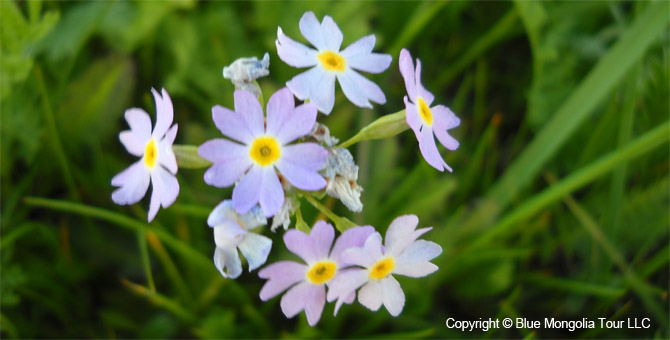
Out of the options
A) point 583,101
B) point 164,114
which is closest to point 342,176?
point 164,114

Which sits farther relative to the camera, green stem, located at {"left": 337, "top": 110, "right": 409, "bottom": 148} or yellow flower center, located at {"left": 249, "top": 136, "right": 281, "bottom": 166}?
green stem, located at {"left": 337, "top": 110, "right": 409, "bottom": 148}

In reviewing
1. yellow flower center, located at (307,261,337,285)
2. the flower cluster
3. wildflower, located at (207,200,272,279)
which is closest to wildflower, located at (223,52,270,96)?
the flower cluster

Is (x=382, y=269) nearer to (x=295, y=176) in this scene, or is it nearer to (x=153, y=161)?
(x=295, y=176)

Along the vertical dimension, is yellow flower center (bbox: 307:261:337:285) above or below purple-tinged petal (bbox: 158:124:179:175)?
below

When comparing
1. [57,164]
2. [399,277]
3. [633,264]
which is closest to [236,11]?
[57,164]

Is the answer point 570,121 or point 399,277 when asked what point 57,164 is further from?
point 570,121

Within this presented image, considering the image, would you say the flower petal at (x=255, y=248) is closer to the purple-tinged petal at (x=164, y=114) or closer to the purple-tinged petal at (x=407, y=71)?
the purple-tinged petal at (x=164, y=114)

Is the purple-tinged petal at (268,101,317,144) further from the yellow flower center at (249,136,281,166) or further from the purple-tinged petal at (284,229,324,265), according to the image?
the purple-tinged petal at (284,229,324,265)
